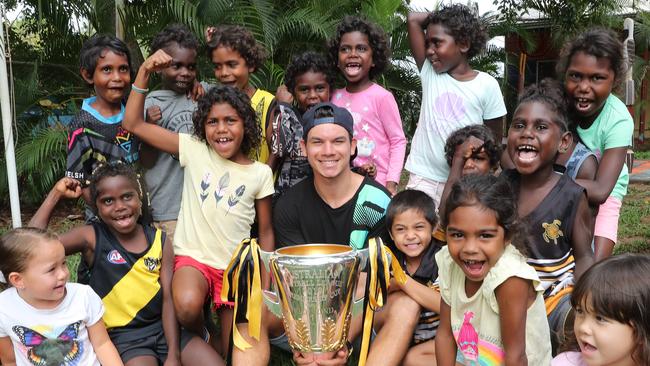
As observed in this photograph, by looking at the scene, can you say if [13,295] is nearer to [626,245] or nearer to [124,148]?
[124,148]

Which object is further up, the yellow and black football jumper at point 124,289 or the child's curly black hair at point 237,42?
the child's curly black hair at point 237,42

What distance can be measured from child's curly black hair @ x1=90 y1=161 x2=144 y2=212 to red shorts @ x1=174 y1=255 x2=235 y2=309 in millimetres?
363

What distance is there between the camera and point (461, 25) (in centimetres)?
357

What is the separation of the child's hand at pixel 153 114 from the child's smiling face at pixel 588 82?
2086 mm

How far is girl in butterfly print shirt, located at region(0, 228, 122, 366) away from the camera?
2.55m

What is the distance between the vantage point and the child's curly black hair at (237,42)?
3.47 meters

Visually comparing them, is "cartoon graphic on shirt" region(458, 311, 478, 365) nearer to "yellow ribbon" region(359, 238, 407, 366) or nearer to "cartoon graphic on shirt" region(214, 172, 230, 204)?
"yellow ribbon" region(359, 238, 407, 366)

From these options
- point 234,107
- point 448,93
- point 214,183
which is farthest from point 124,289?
point 448,93

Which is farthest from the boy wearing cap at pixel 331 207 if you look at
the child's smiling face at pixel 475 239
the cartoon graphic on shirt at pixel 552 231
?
the cartoon graphic on shirt at pixel 552 231

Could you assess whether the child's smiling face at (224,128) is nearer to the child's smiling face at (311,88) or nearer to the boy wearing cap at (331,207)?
the boy wearing cap at (331,207)

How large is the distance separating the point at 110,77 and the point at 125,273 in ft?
3.35

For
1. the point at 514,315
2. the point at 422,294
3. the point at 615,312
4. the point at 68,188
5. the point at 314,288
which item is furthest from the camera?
the point at 68,188

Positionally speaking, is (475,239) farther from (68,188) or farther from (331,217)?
(68,188)

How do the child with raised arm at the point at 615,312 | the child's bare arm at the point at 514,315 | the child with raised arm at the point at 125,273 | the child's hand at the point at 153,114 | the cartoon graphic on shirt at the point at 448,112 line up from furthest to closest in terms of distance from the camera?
1. the cartoon graphic on shirt at the point at 448,112
2. the child's hand at the point at 153,114
3. the child with raised arm at the point at 125,273
4. the child's bare arm at the point at 514,315
5. the child with raised arm at the point at 615,312
